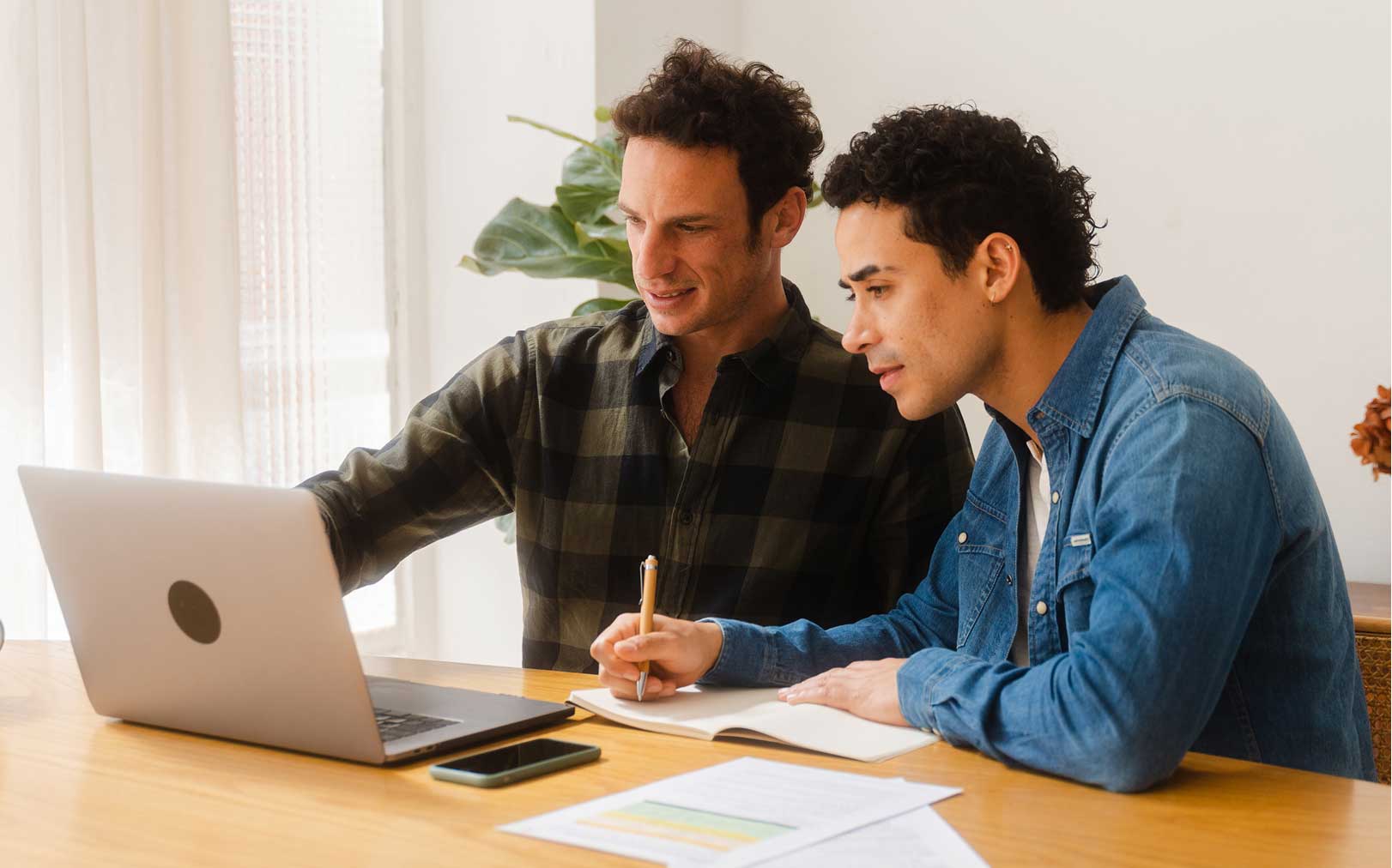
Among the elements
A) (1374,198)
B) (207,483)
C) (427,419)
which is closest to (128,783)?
(207,483)

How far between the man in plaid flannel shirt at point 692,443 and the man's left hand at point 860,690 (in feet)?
1.58

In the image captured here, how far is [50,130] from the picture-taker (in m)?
2.35

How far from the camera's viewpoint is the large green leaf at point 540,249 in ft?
8.73

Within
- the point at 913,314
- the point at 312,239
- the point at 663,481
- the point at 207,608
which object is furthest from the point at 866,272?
the point at 312,239

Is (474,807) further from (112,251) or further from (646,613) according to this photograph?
(112,251)

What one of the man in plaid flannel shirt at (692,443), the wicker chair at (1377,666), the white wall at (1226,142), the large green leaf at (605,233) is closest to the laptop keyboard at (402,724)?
the man in plaid flannel shirt at (692,443)

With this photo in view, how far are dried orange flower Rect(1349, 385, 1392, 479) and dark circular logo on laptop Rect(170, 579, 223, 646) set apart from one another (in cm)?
181

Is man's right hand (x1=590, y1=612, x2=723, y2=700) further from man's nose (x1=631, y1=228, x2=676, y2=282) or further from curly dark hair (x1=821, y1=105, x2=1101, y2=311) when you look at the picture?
man's nose (x1=631, y1=228, x2=676, y2=282)

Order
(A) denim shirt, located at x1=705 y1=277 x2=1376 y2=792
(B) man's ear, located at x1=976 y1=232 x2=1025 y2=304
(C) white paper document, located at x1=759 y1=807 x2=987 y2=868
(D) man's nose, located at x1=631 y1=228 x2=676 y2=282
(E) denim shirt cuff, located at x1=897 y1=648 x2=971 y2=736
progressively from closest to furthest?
(C) white paper document, located at x1=759 y1=807 x2=987 y2=868, (A) denim shirt, located at x1=705 y1=277 x2=1376 y2=792, (E) denim shirt cuff, located at x1=897 y1=648 x2=971 y2=736, (B) man's ear, located at x1=976 y1=232 x2=1025 y2=304, (D) man's nose, located at x1=631 y1=228 x2=676 y2=282

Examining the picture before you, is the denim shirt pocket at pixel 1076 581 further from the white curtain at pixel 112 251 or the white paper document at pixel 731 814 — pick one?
the white curtain at pixel 112 251

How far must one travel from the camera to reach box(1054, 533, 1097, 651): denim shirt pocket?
1.28 m

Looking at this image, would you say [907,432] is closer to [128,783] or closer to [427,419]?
[427,419]

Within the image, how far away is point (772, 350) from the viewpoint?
188cm

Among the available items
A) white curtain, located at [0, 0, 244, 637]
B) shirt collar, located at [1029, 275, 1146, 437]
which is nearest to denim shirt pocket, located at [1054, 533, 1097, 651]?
shirt collar, located at [1029, 275, 1146, 437]
